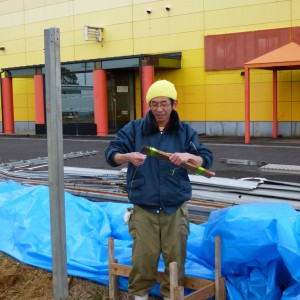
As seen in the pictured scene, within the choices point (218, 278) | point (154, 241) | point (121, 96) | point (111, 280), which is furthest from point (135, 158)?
point (121, 96)

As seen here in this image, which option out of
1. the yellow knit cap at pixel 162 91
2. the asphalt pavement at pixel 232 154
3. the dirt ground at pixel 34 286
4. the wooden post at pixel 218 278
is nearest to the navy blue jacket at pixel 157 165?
the yellow knit cap at pixel 162 91

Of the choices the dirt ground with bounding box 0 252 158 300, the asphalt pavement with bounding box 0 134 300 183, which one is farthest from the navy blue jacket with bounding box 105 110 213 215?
the asphalt pavement with bounding box 0 134 300 183

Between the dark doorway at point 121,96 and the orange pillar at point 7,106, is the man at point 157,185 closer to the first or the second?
the dark doorway at point 121,96

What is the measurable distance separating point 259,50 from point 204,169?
55.2 feet

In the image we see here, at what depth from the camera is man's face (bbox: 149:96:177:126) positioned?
3.66 m

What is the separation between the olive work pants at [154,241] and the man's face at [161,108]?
0.66 m

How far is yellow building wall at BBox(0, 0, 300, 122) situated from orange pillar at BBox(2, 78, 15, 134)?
1784 millimetres

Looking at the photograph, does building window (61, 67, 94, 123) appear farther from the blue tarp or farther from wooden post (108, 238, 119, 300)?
wooden post (108, 238, 119, 300)

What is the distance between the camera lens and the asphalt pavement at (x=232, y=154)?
10980 mm

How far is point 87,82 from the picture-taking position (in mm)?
23688

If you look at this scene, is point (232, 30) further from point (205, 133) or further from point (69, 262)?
point (69, 262)

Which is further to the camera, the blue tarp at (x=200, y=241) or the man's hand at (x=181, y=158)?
the blue tarp at (x=200, y=241)

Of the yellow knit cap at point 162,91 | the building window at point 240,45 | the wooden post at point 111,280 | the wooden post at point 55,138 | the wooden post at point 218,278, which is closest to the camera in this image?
the wooden post at point 55,138

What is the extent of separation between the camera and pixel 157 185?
369cm
